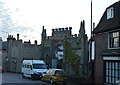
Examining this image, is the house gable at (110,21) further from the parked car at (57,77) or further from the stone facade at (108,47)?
the parked car at (57,77)

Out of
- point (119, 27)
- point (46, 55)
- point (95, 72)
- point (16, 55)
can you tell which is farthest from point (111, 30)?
point (16, 55)

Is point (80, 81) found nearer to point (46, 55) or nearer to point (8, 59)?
point (46, 55)

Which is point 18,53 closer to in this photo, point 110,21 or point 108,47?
point 110,21

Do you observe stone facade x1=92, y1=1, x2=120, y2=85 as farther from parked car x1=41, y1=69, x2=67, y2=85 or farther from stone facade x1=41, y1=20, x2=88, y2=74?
stone facade x1=41, y1=20, x2=88, y2=74

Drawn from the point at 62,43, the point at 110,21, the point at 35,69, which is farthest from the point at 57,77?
the point at 62,43

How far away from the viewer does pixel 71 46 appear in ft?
185

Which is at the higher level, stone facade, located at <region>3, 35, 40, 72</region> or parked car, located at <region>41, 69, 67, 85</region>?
stone facade, located at <region>3, 35, 40, 72</region>

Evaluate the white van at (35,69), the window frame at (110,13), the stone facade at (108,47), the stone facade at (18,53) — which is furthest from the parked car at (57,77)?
the stone facade at (18,53)

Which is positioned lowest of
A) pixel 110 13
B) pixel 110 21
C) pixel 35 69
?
pixel 35 69

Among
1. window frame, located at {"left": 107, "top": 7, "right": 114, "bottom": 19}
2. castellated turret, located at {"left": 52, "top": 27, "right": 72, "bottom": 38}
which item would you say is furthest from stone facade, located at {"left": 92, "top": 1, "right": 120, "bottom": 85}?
castellated turret, located at {"left": 52, "top": 27, "right": 72, "bottom": 38}

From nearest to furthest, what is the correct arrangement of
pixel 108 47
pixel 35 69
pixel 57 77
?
pixel 108 47 → pixel 57 77 → pixel 35 69

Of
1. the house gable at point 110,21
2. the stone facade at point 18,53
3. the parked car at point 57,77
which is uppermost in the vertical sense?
the house gable at point 110,21

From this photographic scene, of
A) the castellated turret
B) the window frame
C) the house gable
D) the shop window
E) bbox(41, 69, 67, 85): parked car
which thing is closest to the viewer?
the shop window

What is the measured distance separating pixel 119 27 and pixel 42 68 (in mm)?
17224
